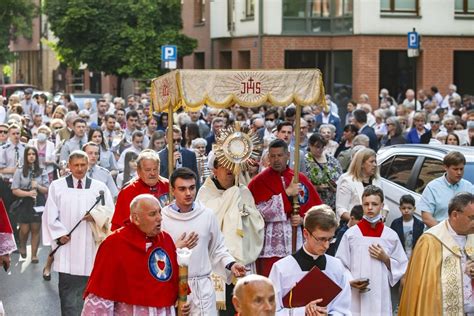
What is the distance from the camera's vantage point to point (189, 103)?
11.6 metres

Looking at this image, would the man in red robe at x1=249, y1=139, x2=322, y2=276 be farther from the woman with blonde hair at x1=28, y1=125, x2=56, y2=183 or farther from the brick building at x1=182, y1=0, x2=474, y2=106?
the brick building at x1=182, y1=0, x2=474, y2=106

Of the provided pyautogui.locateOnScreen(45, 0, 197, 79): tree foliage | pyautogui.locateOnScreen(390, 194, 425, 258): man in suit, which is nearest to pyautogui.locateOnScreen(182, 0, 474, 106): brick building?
pyautogui.locateOnScreen(45, 0, 197, 79): tree foliage

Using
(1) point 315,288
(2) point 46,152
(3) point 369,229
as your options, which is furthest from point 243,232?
(2) point 46,152

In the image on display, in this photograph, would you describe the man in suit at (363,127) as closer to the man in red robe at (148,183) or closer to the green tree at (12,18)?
the man in red robe at (148,183)

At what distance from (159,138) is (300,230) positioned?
481 cm

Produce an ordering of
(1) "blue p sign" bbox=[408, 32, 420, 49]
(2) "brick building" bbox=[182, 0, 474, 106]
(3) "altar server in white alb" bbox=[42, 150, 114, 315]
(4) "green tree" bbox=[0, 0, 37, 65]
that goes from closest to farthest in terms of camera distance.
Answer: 1. (3) "altar server in white alb" bbox=[42, 150, 114, 315]
2. (1) "blue p sign" bbox=[408, 32, 420, 49]
3. (2) "brick building" bbox=[182, 0, 474, 106]
4. (4) "green tree" bbox=[0, 0, 37, 65]

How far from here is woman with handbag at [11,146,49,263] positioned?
677 inches

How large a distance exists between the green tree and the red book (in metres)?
57.1

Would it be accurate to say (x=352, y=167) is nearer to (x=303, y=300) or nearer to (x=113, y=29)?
(x=303, y=300)

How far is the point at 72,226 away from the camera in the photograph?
1184 centimetres

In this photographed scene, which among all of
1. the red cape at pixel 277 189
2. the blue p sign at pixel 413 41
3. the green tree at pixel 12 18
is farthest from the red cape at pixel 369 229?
the green tree at pixel 12 18

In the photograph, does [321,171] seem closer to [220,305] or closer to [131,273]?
[220,305]

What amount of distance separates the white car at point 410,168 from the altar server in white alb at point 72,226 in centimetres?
392

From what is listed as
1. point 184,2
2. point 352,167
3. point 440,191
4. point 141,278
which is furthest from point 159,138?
point 184,2
